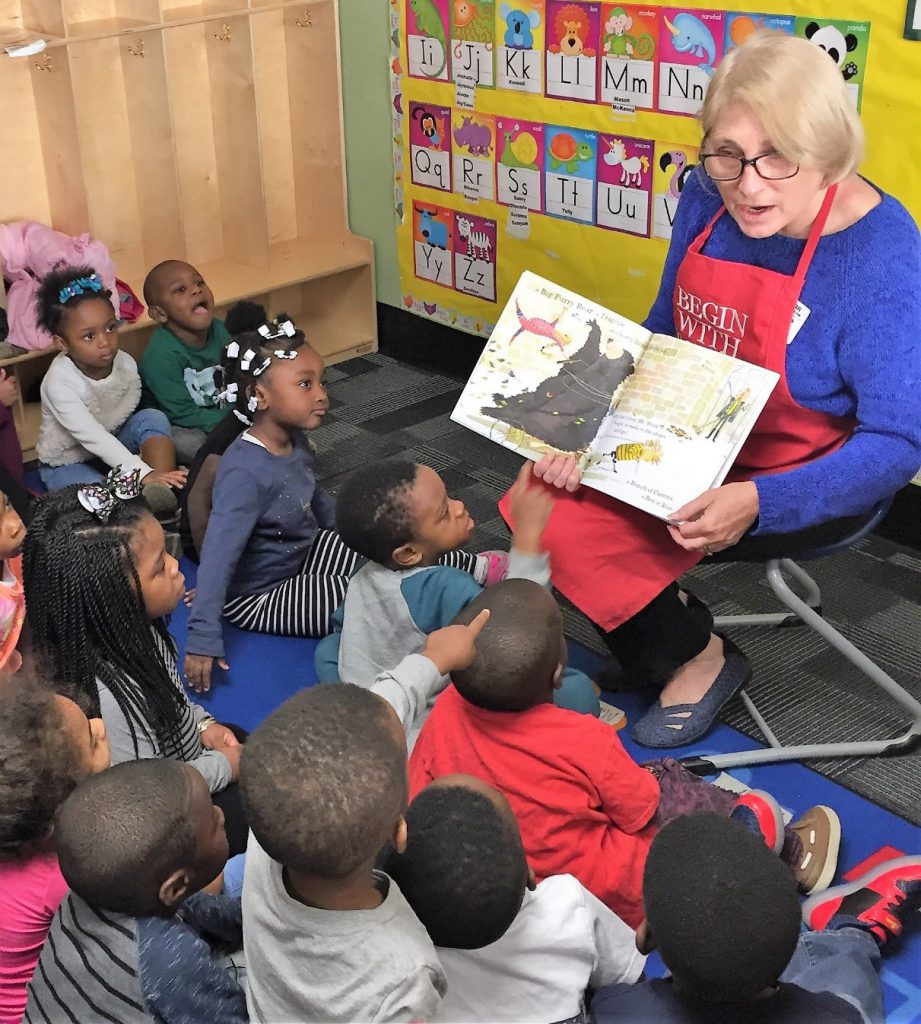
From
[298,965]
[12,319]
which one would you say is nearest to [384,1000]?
[298,965]

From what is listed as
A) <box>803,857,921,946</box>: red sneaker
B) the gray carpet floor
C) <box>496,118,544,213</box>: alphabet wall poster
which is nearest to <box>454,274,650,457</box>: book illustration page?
the gray carpet floor

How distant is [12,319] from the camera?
137 inches

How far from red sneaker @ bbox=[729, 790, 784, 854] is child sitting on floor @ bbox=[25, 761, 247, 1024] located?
0.93m

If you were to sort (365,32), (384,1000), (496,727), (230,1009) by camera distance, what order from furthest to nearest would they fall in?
(365,32)
(496,727)
(230,1009)
(384,1000)

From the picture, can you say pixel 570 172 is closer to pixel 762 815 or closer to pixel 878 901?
pixel 762 815

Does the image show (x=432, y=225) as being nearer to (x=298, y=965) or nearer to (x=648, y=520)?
(x=648, y=520)

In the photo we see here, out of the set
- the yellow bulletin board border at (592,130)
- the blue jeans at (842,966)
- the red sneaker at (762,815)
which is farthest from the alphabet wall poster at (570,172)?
the blue jeans at (842,966)

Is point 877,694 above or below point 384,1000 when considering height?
below

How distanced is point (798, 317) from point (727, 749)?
2.86 feet

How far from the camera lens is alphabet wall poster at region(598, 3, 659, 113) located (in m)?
3.15

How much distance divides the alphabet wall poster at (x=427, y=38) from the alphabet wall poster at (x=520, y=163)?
31 cm

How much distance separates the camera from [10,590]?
2170 mm

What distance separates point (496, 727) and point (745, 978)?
560mm

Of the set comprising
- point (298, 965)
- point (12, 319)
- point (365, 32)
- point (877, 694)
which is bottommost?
point (877, 694)
